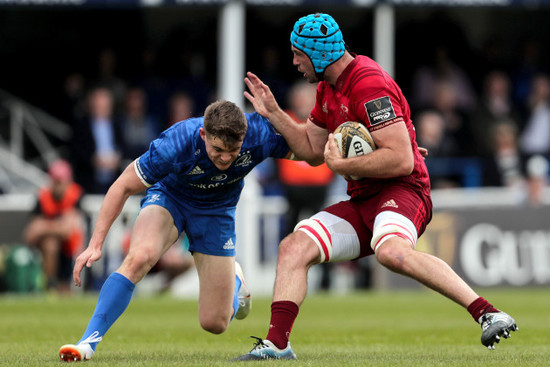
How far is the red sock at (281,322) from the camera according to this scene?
22.5 ft

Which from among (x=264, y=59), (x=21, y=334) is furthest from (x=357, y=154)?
(x=264, y=59)

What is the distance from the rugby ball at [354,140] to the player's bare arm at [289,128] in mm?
516

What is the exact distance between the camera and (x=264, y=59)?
1945cm

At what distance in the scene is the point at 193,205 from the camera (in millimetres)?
8039

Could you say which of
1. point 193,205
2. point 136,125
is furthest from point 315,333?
point 136,125

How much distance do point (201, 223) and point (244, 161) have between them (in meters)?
0.77

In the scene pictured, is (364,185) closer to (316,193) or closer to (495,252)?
(316,193)

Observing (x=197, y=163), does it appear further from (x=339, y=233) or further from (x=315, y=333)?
(x=315, y=333)

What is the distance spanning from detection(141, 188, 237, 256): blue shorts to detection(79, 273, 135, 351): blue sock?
95 cm

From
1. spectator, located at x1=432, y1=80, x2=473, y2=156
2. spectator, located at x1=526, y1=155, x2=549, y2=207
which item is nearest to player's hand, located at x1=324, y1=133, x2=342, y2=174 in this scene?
spectator, located at x1=526, y1=155, x2=549, y2=207

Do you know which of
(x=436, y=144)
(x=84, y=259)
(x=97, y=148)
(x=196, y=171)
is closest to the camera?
(x=84, y=259)

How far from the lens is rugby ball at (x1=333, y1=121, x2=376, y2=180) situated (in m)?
7.03

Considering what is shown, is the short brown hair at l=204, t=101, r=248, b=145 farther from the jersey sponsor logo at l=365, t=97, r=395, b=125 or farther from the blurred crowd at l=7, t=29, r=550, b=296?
the blurred crowd at l=7, t=29, r=550, b=296

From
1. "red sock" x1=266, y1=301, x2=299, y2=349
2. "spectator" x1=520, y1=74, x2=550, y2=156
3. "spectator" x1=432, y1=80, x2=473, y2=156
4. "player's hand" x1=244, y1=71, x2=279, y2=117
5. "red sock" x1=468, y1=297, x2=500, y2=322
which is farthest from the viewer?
"spectator" x1=520, y1=74, x2=550, y2=156
